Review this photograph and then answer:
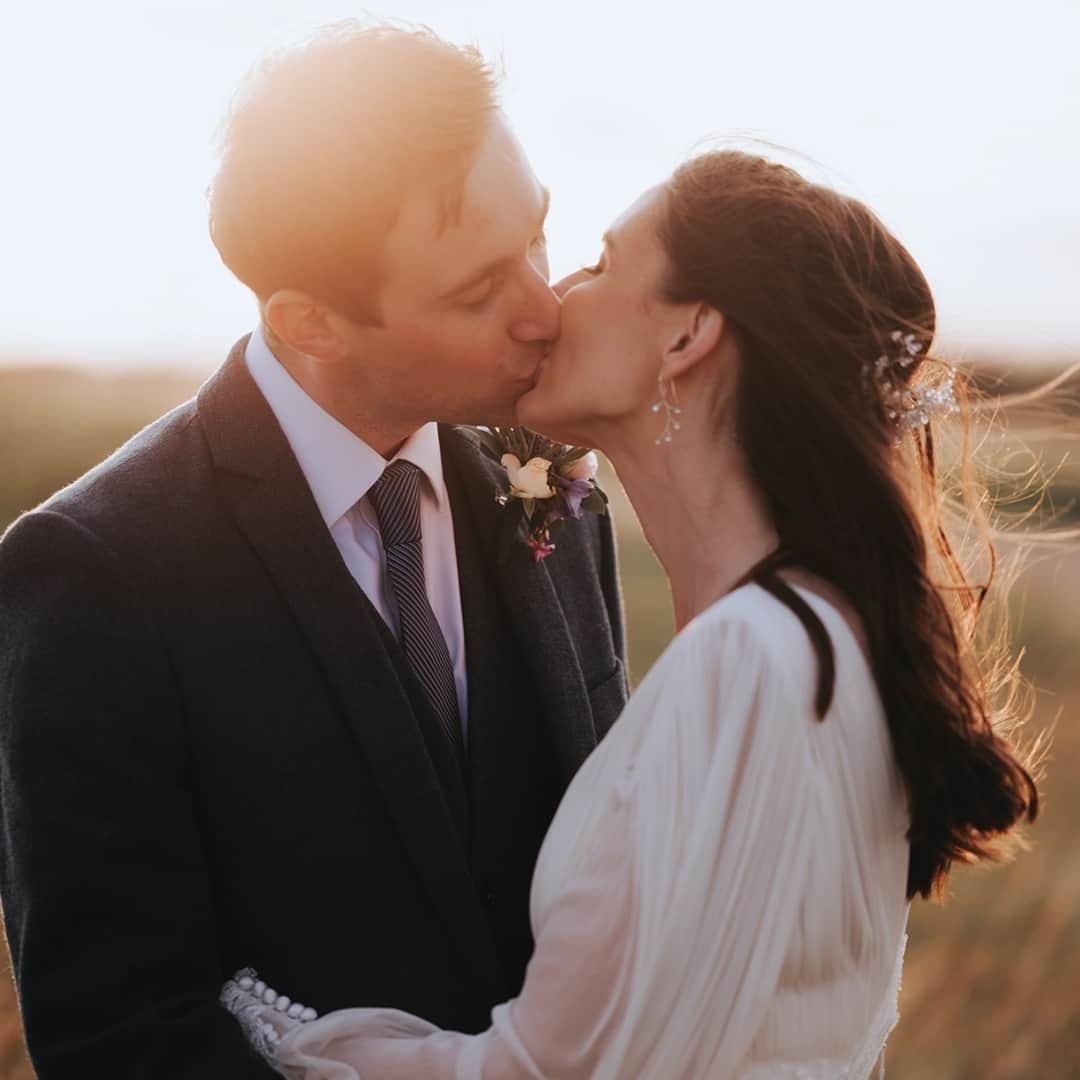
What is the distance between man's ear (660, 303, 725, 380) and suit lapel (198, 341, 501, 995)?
29.9 inches

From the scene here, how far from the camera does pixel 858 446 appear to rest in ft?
7.66

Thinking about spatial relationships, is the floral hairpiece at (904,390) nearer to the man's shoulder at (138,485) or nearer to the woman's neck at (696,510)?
the woman's neck at (696,510)

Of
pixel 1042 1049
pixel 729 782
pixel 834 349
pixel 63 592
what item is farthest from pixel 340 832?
pixel 1042 1049

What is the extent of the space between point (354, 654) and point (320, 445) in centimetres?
48

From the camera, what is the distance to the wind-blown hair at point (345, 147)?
2816 mm

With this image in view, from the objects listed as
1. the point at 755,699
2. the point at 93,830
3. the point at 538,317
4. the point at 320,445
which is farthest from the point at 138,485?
the point at 755,699

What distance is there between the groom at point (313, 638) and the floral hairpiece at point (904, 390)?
29.4 inches

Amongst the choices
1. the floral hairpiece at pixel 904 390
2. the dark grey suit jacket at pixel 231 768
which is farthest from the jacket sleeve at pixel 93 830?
the floral hairpiece at pixel 904 390

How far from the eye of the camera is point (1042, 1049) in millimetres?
5254

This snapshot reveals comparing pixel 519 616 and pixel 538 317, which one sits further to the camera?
pixel 519 616

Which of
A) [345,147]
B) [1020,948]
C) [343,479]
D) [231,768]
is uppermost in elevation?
[345,147]

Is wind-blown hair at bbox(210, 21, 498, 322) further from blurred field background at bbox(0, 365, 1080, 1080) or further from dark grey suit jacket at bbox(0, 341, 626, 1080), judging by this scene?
blurred field background at bbox(0, 365, 1080, 1080)

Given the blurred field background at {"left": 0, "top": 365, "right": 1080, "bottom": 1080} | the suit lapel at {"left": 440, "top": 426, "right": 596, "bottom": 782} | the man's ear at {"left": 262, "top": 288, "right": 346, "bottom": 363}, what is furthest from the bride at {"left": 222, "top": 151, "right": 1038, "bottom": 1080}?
the blurred field background at {"left": 0, "top": 365, "right": 1080, "bottom": 1080}

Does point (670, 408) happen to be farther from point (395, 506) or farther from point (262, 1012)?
point (262, 1012)
